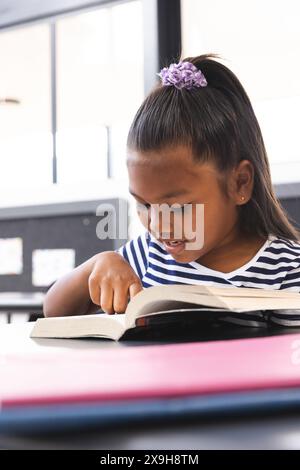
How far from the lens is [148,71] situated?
1.88 m

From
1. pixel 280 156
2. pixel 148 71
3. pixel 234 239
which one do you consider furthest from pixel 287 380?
pixel 148 71

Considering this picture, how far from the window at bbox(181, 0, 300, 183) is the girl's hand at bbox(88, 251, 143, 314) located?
1035 millimetres

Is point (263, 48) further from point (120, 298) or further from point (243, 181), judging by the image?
point (120, 298)

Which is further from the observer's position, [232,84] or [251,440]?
[232,84]

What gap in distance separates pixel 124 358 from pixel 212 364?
61 mm

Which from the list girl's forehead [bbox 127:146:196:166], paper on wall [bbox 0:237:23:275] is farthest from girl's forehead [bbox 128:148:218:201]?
paper on wall [bbox 0:237:23:275]

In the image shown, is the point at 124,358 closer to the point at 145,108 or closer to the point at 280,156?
the point at 145,108

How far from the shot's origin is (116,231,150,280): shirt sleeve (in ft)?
3.70

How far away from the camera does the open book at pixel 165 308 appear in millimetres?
480

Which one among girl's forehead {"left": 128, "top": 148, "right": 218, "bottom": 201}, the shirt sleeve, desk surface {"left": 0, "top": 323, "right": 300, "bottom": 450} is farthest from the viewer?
the shirt sleeve

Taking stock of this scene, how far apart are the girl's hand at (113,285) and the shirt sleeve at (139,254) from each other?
14.0 inches

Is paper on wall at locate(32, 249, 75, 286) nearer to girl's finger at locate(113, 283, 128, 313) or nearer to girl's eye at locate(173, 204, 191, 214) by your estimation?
girl's eye at locate(173, 204, 191, 214)

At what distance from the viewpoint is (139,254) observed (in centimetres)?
115
